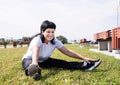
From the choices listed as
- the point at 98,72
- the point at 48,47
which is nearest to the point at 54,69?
the point at 48,47

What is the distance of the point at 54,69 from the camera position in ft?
20.8

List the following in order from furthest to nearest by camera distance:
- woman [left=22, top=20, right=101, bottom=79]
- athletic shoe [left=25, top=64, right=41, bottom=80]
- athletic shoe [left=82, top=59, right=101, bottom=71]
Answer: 1. athletic shoe [left=82, top=59, right=101, bottom=71]
2. woman [left=22, top=20, right=101, bottom=79]
3. athletic shoe [left=25, top=64, right=41, bottom=80]

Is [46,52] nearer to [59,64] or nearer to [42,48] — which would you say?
[42,48]

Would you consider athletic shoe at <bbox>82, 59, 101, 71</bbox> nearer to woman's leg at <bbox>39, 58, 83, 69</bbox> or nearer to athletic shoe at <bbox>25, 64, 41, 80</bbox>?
woman's leg at <bbox>39, 58, 83, 69</bbox>

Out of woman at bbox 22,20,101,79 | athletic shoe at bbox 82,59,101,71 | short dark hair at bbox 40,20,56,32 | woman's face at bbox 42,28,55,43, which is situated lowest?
athletic shoe at bbox 82,59,101,71

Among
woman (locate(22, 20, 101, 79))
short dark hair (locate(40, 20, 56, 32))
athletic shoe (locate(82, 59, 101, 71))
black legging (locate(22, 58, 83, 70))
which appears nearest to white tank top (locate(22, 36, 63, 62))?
woman (locate(22, 20, 101, 79))

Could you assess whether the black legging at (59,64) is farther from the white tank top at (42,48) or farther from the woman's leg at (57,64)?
the white tank top at (42,48)

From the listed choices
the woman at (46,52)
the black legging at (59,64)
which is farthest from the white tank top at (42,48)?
the black legging at (59,64)

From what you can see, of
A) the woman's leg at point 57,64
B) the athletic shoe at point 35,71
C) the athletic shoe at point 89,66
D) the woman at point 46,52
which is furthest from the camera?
the woman's leg at point 57,64

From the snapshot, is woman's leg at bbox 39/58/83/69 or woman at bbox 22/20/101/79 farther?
woman's leg at bbox 39/58/83/69

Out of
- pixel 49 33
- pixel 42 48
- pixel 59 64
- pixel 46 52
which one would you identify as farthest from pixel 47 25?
pixel 59 64

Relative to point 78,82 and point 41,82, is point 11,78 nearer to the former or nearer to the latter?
point 41,82

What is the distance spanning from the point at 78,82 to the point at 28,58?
171cm

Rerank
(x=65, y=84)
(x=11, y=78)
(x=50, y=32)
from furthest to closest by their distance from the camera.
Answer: (x=50, y=32) < (x=11, y=78) < (x=65, y=84)
